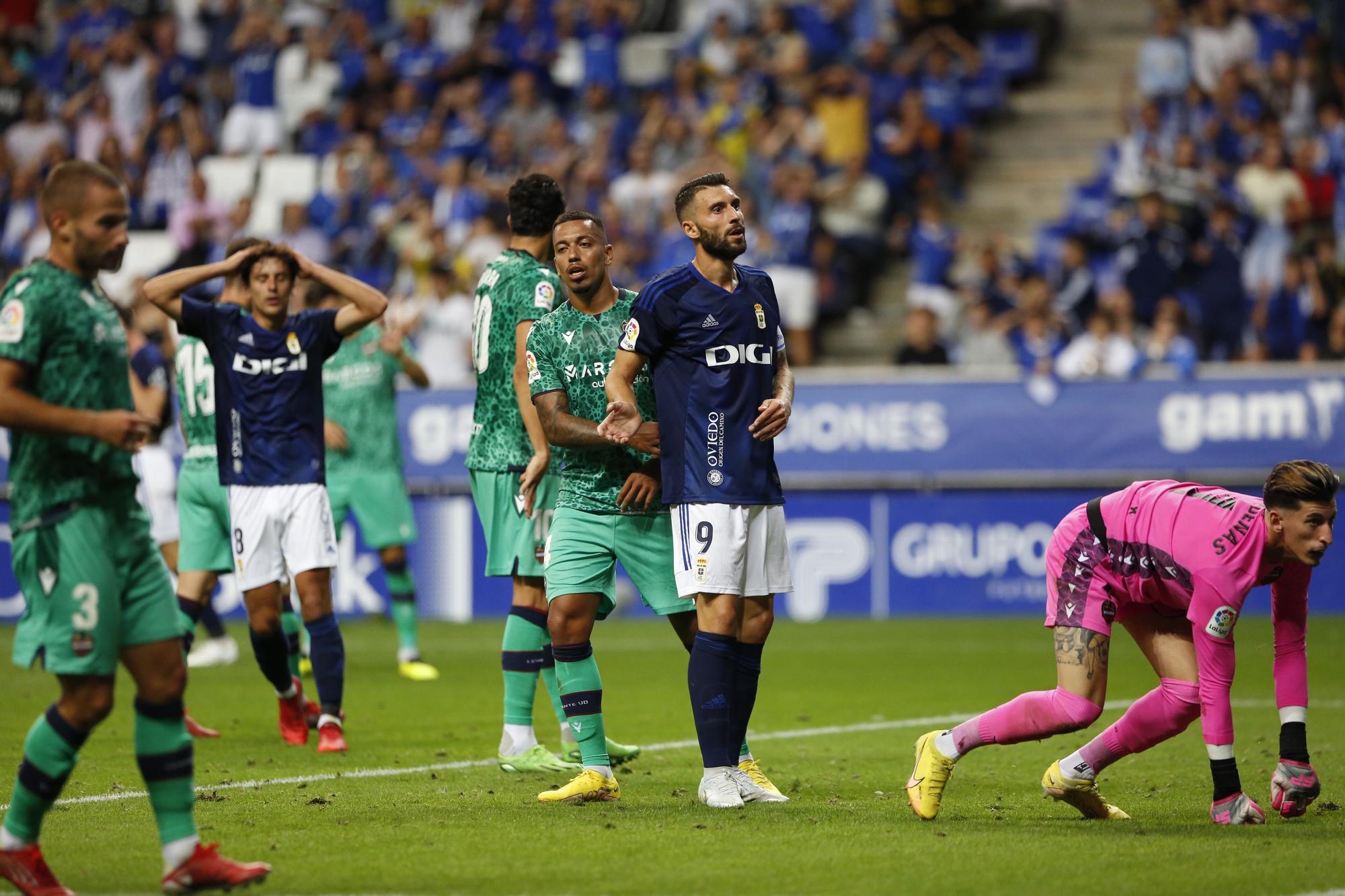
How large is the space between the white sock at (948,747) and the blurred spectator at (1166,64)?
618 inches

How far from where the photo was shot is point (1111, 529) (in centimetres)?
680

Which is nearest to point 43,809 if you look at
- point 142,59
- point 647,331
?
point 647,331

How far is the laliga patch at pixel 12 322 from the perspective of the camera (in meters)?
5.47

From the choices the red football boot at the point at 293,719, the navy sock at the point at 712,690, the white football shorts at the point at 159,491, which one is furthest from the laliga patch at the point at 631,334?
the white football shorts at the point at 159,491

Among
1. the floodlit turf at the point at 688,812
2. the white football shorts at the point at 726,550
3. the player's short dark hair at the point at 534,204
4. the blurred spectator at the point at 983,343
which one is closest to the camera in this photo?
the floodlit turf at the point at 688,812

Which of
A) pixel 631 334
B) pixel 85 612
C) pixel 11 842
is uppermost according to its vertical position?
pixel 631 334

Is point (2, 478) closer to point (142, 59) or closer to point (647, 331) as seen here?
point (142, 59)

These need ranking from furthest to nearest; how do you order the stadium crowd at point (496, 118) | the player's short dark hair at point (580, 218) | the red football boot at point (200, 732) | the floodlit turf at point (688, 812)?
the stadium crowd at point (496, 118) < the red football boot at point (200, 732) < the player's short dark hair at point (580, 218) < the floodlit turf at point (688, 812)

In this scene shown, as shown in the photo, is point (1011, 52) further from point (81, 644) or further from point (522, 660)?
point (81, 644)

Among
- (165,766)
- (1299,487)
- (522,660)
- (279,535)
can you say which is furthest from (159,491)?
(1299,487)

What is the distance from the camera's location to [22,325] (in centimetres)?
548

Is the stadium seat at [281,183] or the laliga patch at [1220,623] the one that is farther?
the stadium seat at [281,183]

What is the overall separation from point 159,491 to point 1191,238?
11.1 meters

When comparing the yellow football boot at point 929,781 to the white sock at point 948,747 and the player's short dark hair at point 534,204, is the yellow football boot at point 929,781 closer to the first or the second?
the white sock at point 948,747
